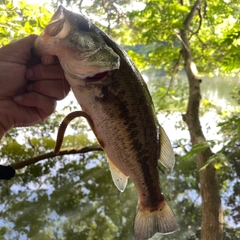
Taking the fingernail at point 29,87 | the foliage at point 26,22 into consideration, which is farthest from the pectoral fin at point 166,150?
the foliage at point 26,22

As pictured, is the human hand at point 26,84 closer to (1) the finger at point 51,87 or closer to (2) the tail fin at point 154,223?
(1) the finger at point 51,87

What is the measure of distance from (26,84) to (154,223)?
838 mm

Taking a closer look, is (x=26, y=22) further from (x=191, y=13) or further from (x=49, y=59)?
(x=191, y=13)

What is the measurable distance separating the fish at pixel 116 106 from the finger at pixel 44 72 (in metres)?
0.07

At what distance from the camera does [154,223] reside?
1.30 meters

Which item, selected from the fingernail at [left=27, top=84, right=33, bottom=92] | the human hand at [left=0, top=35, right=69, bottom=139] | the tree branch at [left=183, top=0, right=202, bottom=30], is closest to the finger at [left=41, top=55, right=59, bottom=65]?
the human hand at [left=0, top=35, right=69, bottom=139]

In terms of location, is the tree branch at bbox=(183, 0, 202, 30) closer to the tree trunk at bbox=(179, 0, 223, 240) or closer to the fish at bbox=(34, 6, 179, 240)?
the tree trunk at bbox=(179, 0, 223, 240)

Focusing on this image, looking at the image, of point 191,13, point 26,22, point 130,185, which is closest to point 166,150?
point 26,22

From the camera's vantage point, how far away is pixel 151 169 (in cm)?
129

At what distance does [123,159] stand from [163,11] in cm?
351

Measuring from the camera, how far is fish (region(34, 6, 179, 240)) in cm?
105

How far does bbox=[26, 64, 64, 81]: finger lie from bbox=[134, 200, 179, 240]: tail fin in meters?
0.72

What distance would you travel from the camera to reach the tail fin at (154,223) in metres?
1.28

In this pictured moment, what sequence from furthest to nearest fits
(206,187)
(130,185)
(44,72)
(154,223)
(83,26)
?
1. (130,185)
2. (206,187)
3. (154,223)
4. (44,72)
5. (83,26)
